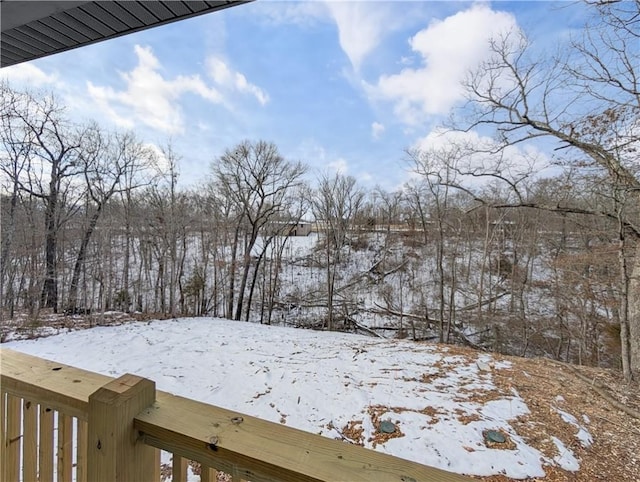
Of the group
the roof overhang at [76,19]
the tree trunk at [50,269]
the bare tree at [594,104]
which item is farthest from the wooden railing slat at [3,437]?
the tree trunk at [50,269]

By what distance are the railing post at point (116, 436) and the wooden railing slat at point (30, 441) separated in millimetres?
385

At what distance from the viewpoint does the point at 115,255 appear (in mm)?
7484

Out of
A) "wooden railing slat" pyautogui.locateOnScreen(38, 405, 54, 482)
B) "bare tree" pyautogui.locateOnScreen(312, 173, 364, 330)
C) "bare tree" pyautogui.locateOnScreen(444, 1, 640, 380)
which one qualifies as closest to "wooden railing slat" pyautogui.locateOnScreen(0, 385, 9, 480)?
"wooden railing slat" pyautogui.locateOnScreen(38, 405, 54, 482)

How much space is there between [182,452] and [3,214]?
30.2ft

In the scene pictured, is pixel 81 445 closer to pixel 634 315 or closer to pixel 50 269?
pixel 634 315

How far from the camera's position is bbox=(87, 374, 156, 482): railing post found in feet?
1.83

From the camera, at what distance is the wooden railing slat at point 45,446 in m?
0.77

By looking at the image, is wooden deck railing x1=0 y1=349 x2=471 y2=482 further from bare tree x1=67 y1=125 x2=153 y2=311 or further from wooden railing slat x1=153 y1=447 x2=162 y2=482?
bare tree x1=67 y1=125 x2=153 y2=311

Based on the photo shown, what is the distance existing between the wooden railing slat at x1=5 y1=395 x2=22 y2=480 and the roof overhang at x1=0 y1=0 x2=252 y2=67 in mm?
1454

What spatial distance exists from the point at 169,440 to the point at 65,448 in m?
0.47

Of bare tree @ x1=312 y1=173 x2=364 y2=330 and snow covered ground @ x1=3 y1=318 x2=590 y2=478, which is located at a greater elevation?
bare tree @ x1=312 y1=173 x2=364 y2=330

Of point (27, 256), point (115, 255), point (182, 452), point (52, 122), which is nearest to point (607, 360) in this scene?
point (182, 452)

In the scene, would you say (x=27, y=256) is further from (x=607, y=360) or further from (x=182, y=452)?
(x=607, y=360)

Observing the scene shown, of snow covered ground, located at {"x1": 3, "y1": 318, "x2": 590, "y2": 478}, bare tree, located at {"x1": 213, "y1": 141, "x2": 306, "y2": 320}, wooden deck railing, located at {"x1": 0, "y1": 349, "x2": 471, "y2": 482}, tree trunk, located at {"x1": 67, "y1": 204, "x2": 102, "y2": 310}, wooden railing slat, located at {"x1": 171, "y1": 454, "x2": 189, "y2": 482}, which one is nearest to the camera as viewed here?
wooden deck railing, located at {"x1": 0, "y1": 349, "x2": 471, "y2": 482}
